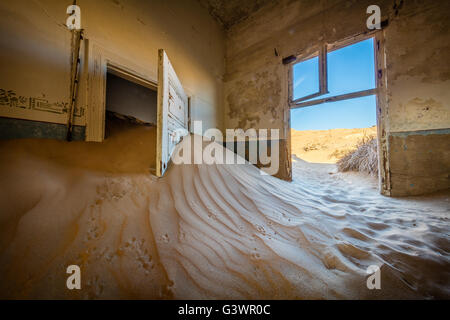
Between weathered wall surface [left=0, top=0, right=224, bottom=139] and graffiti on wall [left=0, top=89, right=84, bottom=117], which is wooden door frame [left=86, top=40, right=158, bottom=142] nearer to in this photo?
weathered wall surface [left=0, top=0, right=224, bottom=139]

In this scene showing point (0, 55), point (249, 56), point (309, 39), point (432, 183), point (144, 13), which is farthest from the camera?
point (249, 56)

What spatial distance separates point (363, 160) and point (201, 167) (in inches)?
181

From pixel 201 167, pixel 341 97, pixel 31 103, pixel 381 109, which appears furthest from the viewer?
pixel 341 97

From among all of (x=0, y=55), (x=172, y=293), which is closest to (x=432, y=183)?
(x=172, y=293)

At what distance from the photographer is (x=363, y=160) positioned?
424 centimetres

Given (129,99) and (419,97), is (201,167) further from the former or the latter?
(129,99)

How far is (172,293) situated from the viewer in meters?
0.78

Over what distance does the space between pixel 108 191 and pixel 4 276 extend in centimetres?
67

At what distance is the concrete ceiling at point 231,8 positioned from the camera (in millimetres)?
4004

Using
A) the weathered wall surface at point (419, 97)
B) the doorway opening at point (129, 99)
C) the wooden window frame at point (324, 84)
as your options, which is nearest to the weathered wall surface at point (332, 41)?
the weathered wall surface at point (419, 97)

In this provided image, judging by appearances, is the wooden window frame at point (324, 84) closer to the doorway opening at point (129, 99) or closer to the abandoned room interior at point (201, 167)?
the abandoned room interior at point (201, 167)

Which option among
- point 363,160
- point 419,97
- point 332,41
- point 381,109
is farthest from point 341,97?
point 363,160

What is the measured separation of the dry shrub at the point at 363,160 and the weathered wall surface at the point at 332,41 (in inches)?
58.3

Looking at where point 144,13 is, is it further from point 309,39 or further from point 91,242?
point 91,242
